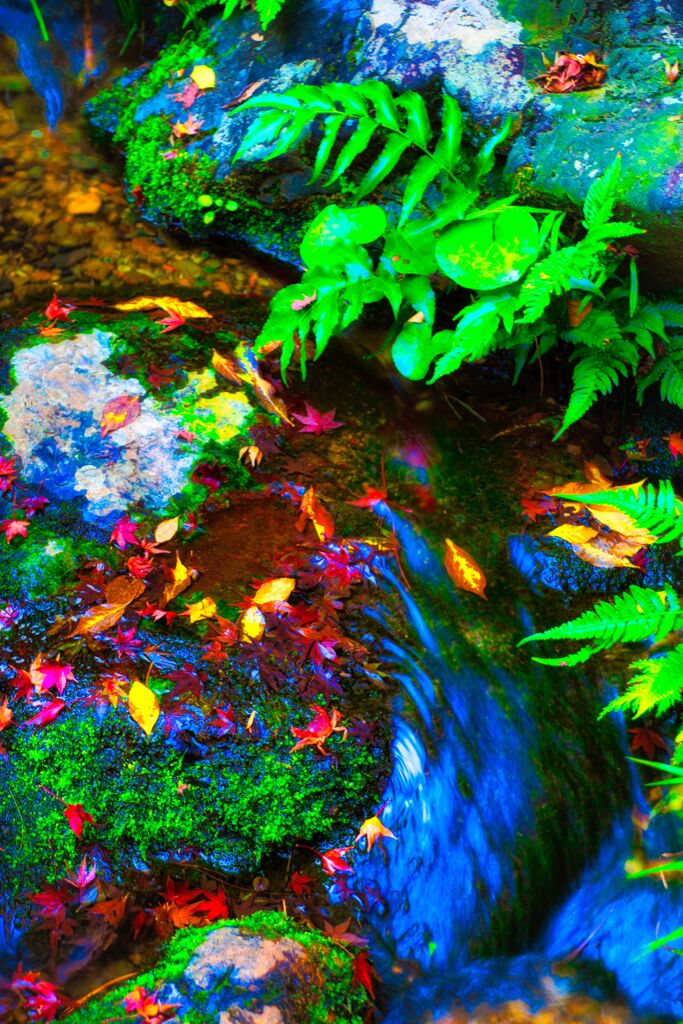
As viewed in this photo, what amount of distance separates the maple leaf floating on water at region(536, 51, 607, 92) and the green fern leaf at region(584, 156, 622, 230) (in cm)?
69

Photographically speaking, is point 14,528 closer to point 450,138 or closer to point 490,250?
point 490,250

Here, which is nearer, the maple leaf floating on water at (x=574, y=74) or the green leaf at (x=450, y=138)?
the green leaf at (x=450, y=138)

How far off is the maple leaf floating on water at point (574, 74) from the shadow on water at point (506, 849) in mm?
2605

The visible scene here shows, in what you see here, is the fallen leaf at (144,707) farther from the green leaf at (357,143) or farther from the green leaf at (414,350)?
the green leaf at (357,143)

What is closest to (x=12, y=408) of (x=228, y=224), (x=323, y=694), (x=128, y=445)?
(x=128, y=445)

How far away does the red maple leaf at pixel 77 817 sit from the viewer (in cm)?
275

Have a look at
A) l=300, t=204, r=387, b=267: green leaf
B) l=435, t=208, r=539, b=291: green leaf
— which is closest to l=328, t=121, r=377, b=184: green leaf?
l=300, t=204, r=387, b=267: green leaf

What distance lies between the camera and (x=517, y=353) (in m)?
3.76

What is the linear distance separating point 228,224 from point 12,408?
180cm

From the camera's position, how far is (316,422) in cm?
382

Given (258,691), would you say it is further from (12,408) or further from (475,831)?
(12,408)

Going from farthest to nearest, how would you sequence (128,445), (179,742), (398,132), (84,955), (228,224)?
(228,224)
(128,445)
(398,132)
(179,742)
(84,955)

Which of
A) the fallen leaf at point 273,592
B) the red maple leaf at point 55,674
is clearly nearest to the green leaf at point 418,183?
the fallen leaf at point 273,592

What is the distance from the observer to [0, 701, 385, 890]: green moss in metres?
2.76
